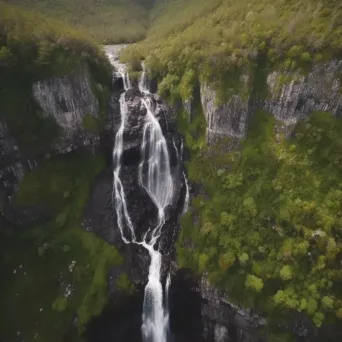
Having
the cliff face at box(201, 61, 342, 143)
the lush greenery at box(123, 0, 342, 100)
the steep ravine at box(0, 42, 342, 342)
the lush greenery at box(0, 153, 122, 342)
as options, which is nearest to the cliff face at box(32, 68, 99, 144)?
the steep ravine at box(0, 42, 342, 342)

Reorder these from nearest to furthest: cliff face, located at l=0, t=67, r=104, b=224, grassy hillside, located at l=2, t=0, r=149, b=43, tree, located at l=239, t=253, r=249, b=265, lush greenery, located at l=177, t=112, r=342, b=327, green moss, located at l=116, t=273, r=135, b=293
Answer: lush greenery, located at l=177, t=112, r=342, b=327 → tree, located at l=239, t=253, r=249, b=265 → green moss, located at l=116, t=273, r=135, b=293 → cliff face, located at l=0, t=67, r=104, b=224 → grassy hillside, located at l=2, t=0, r=149, b=43

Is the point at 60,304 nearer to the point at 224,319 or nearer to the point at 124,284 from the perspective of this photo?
the point at 124,284

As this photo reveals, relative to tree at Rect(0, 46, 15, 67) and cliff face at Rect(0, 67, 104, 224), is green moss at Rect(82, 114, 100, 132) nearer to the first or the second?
cliff face at Rect(0, 67, 104, 224)

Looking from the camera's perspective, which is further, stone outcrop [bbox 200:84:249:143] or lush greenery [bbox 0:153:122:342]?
stone outcrop [bbox 200:84:249:143]

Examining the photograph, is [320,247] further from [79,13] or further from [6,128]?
[79,13]

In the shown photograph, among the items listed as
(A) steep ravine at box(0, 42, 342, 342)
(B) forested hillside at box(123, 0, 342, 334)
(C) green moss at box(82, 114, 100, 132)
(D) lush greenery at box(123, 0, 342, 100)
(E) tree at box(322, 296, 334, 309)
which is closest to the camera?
(E) tree at box(322, 296, 334, 309)

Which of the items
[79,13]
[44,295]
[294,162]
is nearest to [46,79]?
[44,295]

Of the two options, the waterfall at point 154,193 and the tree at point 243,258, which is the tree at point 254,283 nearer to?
the tree at point 243,258

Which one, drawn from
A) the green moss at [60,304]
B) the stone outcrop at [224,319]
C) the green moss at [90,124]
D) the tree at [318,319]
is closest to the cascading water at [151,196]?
the green moss at [90,124]
